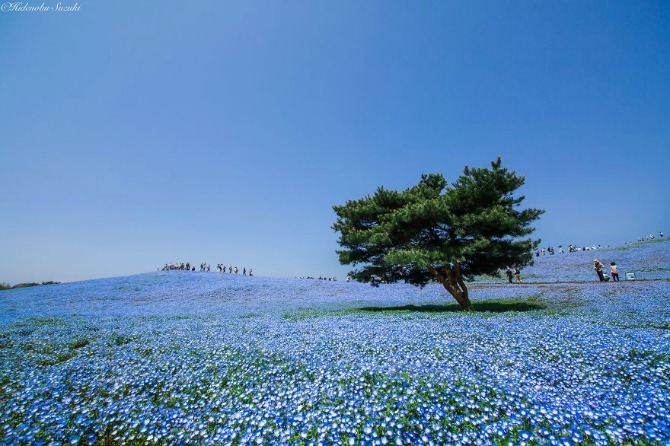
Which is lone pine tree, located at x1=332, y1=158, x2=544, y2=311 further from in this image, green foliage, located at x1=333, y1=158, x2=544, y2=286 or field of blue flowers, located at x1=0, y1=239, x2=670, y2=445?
field of blue flowers, located at x1=0, y1=239, x2=670, y2=445

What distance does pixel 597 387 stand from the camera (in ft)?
20.7

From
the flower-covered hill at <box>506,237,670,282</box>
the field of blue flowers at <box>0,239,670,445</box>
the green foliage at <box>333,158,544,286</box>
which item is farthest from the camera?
the flower-covered hill at <box>506,237,670,282</box>

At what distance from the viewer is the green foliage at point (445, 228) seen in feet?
55.9

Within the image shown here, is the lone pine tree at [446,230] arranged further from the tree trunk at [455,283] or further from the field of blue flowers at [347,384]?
the field of blue flowers at [347,384]

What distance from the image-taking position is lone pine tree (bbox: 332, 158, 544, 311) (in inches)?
672

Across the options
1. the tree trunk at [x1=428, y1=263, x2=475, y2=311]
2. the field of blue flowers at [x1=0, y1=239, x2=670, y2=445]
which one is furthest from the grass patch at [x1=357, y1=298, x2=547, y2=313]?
the field of blue flowers at [x1=0, y1=239, x2=670, y2=445]

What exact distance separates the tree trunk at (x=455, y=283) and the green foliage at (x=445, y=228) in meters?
0.71

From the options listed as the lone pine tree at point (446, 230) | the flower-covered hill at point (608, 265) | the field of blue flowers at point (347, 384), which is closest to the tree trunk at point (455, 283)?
the lone pine tree at point (446, 230)

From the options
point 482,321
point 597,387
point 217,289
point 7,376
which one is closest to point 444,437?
point 597,387

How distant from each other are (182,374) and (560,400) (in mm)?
8577

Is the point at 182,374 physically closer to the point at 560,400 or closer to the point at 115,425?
the point at 115,425

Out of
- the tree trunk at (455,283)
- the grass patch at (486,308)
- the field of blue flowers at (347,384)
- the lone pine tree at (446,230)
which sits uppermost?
the lone pine tree at (446,230)

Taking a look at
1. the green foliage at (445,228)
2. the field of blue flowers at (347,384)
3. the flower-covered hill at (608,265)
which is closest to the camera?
the field of blue flowers at (347,384)

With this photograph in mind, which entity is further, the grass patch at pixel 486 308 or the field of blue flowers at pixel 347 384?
the grass patch at pixel 486 308
